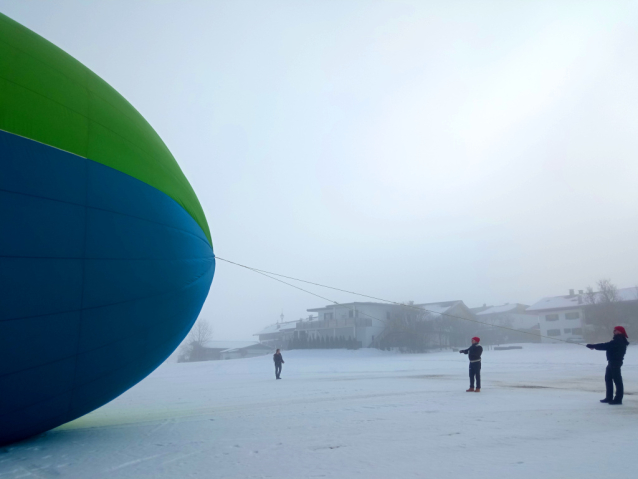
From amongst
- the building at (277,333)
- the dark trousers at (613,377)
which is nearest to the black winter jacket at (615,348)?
the dark trousers at (613,377)

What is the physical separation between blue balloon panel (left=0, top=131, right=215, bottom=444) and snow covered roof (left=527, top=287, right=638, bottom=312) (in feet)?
182

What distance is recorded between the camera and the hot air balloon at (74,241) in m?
4.35

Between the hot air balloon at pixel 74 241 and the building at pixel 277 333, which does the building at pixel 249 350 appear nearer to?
the building at pixel 277 333

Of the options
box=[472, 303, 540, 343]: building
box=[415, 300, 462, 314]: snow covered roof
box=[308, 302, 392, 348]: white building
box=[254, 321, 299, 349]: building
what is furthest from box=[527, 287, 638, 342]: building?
box=[254, 321, 299, 349]: building

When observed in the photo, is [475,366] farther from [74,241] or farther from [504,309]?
[504,309]

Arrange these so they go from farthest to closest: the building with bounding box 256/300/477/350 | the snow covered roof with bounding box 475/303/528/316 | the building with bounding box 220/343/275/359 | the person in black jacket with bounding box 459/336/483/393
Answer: the snow covered roof with bounding box 475/303/528/316 → the building with bounding box 220/343/275/359 → the building with bounding box 256/300/477/350 → the person in black jacket with bounding box 459/336/483/393

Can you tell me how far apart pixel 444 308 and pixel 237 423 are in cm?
5729

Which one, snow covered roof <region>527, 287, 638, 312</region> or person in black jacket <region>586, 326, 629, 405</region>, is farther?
snow covered roof <region>527, 287, 638, 312</region>

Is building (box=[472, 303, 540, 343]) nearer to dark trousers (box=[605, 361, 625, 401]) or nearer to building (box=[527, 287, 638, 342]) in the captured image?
building (box=[527, 287, 638, 342])

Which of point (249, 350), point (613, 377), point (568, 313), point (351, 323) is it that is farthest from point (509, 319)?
point (613, 377)

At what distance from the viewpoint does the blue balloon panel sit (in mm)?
4312

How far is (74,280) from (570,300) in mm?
64410

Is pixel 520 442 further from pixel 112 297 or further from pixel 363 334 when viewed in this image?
pixel 363 334

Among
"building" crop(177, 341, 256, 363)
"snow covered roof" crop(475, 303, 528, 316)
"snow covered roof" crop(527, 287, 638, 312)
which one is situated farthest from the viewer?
"snow covered roof" crop(475, 303, 528, 316)
